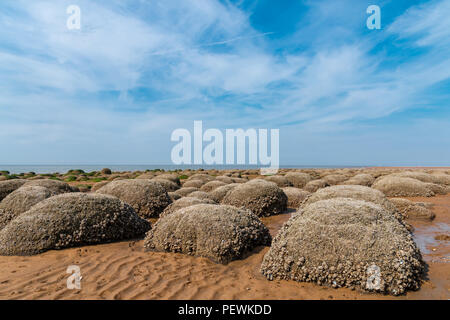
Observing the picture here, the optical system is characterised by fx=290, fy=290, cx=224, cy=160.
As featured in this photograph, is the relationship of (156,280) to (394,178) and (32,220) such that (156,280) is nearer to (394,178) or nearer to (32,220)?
(32,220)

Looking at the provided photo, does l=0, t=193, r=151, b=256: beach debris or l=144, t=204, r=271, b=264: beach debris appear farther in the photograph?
l=0, t=193, r=151, b=256: beach debris

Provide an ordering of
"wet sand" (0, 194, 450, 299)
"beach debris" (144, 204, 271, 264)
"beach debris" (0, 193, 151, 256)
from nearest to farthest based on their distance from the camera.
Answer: "wet sand" (0, 194, 450, 299) < "beach debris" (144, 204, 271, 264) < "beach debris" (0, 193, 151, 256)

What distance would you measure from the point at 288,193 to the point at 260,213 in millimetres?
3800

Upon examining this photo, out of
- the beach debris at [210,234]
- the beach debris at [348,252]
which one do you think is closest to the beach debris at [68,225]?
the beach debris at [210,234]

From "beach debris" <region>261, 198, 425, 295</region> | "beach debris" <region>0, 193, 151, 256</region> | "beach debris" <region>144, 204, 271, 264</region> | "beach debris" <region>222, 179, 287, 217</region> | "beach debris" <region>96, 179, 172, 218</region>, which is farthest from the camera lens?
"beach debris" <region>222, 179, 287, 217</region>

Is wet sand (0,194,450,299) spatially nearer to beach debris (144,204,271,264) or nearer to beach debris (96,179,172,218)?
beach debris (144,204,271,264)

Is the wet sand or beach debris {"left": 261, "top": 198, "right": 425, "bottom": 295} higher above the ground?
beach debris {"left": 261, "top": 198, "right": 425, "bottom": 295}

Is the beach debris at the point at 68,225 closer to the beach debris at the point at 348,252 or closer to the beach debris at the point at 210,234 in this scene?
the beach debris at the point at 210,234

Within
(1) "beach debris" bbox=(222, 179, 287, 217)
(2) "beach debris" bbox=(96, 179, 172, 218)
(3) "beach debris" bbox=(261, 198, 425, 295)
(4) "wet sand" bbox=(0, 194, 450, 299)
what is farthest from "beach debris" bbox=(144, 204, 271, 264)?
(1) "beach debris" bbox=(222, 179, 287, 217)

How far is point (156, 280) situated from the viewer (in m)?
6.30

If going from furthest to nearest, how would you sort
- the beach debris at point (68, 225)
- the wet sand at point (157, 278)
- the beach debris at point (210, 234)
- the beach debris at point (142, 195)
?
the beach debris at point (142, 195)
the beach debris at point (68, 225)
the beach debris at point (210, 234)
the wet sand at point (157, 278)

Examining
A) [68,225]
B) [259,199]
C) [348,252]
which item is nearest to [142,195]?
[68,225]

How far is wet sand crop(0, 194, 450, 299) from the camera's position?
5.52 m

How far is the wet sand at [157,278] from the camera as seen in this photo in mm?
5516
